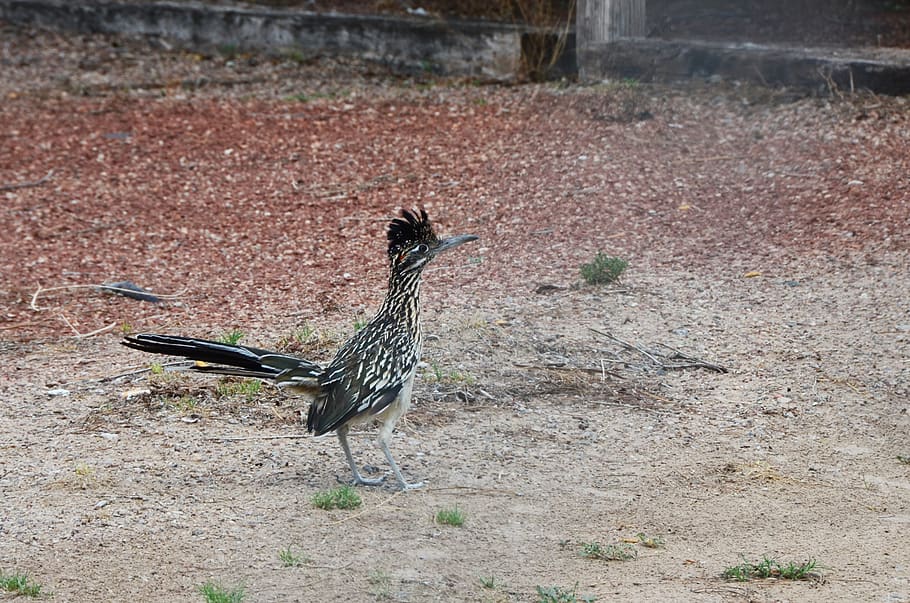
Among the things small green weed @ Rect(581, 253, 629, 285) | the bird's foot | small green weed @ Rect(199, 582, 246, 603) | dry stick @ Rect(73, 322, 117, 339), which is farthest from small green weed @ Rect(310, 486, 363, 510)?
small green weed @ Rect(581, 253, 629, 285)

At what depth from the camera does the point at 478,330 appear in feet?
23.6

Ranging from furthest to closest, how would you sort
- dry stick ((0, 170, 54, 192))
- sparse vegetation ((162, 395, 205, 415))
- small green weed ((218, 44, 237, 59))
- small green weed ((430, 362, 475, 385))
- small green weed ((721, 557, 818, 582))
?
small green weed ((218, 44, 237, 59)) → dry stick ((0, 170, 54, 192)) → small green weed ((430, 362, 475, 385)) → sparse vegetation ((162, 395, 205, 415)) → small green weed ((721, 557, 818, 582))

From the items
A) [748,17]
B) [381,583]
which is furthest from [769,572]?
Result: [748,17]

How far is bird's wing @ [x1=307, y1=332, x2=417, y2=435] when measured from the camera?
516 centimetres

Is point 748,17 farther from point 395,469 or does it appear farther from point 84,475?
point 84,475

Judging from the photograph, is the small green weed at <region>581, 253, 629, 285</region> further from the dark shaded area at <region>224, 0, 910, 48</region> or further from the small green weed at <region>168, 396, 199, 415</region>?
the dark shaded area at <region>224, 0, 910, 48</region>

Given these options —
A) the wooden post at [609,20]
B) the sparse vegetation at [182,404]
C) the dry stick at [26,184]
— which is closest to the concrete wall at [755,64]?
the wooden post at [609,20]

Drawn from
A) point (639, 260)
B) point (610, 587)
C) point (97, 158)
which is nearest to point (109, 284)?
point (97, 158)

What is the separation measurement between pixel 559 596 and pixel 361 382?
4.69 ft

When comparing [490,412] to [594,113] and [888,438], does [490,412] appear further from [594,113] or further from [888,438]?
[594,113]

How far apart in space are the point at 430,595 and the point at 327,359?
2568mm

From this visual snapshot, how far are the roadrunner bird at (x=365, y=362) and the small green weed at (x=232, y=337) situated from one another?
1122mm

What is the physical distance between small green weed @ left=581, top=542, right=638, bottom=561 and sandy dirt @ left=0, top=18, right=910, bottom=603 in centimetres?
5

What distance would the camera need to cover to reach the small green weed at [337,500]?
507 centimetres
